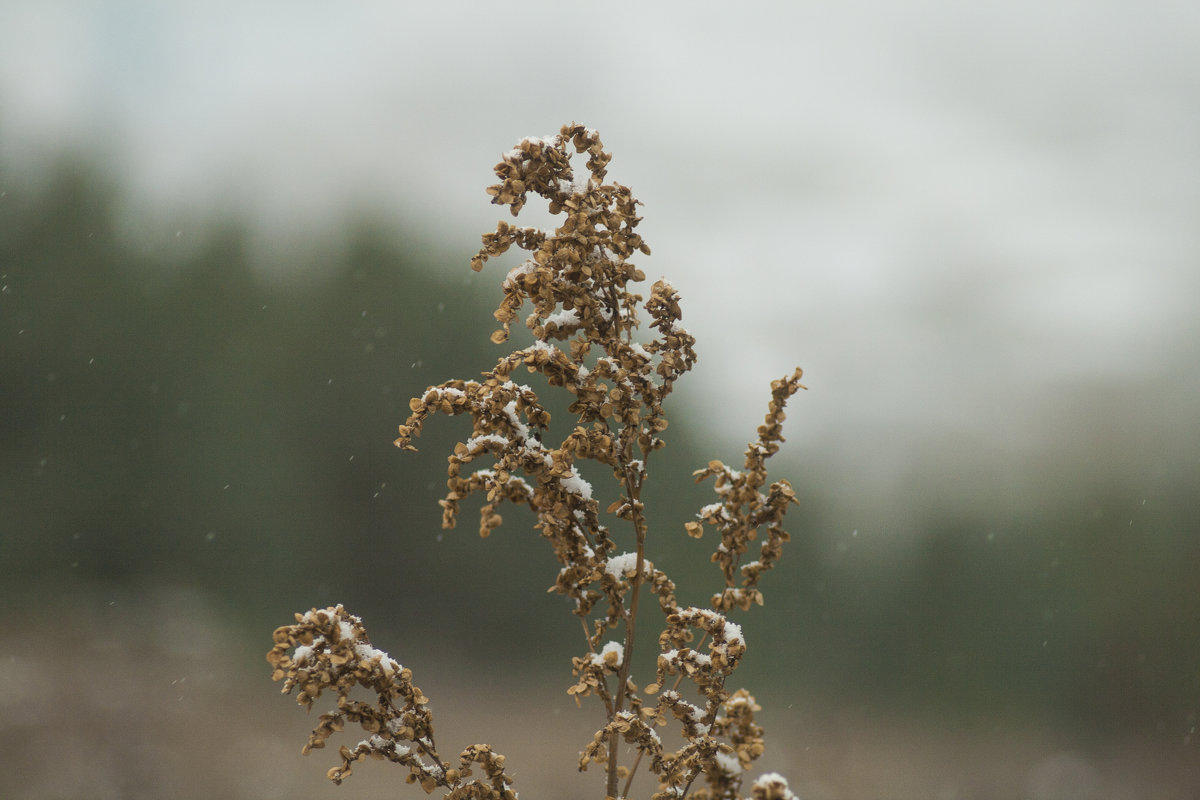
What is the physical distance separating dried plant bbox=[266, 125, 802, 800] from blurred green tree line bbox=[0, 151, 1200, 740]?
588 cm

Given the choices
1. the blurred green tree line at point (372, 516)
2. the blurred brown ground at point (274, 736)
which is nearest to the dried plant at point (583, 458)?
the blurred brown ground at point (274, 736)

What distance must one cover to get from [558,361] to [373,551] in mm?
6710

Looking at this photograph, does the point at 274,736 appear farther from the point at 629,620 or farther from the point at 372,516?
the point at 629,620

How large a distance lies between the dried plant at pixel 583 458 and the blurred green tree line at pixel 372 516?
19.3ft

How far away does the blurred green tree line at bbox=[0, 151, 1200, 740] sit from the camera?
6789mm

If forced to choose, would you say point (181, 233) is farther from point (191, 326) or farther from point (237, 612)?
point (237, 612)

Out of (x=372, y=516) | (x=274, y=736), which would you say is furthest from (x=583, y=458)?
(x=372, y=516)

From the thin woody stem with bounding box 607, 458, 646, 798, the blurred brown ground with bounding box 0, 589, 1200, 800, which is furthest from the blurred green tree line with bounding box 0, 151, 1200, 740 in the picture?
the thin woody stem with bounding box 607, 458, 646, 798

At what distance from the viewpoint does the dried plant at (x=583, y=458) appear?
1.17m

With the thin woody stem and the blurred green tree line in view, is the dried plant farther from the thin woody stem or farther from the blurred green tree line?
the blurred green tree line

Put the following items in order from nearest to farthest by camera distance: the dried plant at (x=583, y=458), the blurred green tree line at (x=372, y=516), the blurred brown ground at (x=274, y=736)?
1. the dried plant at (x=583, y=458)
2. the blurred brown ground at (x=274, y=736)
3. the blurred green tree line at (x=372, y=516)

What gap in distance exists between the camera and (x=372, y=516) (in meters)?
7.45

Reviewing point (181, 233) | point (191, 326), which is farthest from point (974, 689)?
point (181, 233)

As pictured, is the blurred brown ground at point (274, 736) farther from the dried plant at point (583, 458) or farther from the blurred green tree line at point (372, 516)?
the dried plant at point (583, 458)
